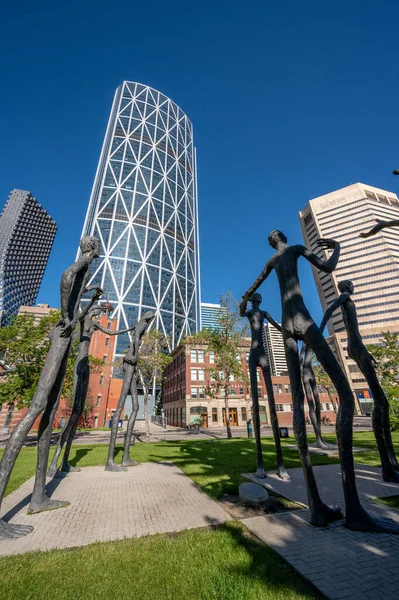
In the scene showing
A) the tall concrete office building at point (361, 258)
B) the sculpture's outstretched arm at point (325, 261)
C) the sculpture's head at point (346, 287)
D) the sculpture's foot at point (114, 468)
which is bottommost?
the sculpture's foot at point (114, 468)

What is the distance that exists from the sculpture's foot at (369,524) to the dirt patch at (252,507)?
1.26m

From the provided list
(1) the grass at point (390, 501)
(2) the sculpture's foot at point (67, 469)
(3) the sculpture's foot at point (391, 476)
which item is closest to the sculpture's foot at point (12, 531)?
(2) the sculpture's foot at point (67, 469)

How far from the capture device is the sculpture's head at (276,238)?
5.66m

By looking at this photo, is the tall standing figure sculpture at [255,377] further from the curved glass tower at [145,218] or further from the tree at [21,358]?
the curved glass tower at [145,218]

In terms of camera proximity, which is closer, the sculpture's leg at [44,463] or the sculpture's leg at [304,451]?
the sculpture's leg at [304,451]

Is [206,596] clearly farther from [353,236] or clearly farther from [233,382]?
[353,236]

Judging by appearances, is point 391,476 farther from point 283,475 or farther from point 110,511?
point 110,511

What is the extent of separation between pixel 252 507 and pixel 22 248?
178883mm

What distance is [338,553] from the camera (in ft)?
10.1

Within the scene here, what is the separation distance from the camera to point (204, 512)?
15.4ft

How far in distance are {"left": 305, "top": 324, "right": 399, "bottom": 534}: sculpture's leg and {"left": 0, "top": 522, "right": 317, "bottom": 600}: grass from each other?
1396mm

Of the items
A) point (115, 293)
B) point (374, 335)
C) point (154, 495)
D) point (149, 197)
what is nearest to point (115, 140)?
point (149, 197)

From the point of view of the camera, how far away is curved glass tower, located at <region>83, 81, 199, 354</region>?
313ft

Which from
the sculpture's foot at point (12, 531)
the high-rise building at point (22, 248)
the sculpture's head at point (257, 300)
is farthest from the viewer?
the high-rise building at point (22, 248)
